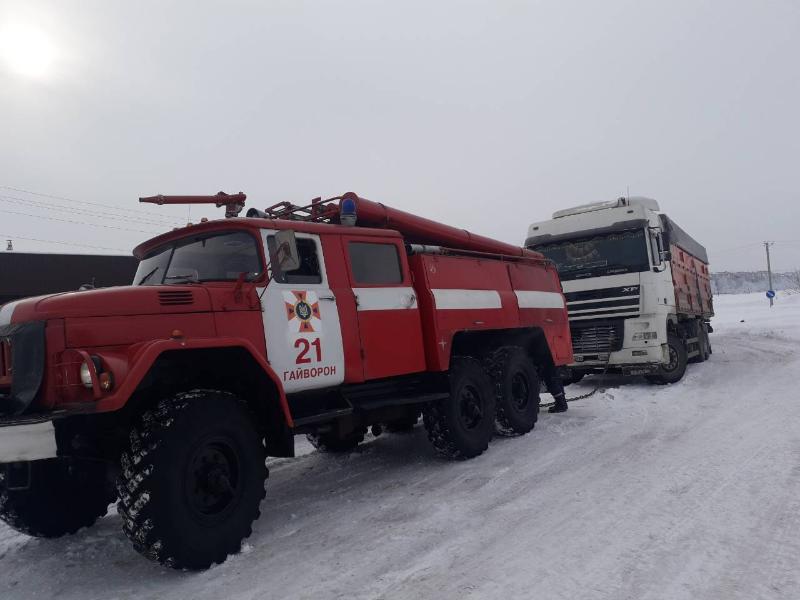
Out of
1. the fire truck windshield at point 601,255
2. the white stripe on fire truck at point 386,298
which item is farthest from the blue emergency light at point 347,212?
the fire truck windshield at point 601,255

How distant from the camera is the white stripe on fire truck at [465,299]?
627 cm

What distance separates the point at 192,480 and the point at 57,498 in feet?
4.96

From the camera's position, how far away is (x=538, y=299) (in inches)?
327

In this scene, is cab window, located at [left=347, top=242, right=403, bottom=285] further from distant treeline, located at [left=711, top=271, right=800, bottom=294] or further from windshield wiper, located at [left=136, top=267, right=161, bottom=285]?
distant treeline, located at [left=711, top=271, right=800, bottom=294]

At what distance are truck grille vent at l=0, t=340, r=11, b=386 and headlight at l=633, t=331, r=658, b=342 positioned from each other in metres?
10.0

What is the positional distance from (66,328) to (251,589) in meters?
1.97

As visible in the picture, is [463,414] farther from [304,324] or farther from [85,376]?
[85,376]

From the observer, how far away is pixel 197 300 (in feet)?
13.6

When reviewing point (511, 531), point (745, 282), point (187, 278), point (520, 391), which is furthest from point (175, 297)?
point (745, 282)

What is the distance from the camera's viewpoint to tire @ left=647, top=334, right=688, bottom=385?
11458 mm

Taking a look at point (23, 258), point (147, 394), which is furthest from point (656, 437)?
point (23, 258)

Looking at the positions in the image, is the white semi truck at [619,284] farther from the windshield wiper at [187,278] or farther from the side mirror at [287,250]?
the windshield wiper at [187,278]

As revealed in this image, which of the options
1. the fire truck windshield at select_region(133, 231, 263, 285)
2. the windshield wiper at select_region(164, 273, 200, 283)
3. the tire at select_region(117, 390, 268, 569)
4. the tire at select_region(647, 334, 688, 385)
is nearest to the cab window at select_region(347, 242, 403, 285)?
the fire truck windshield at select_region(133, 231, 263, 285)

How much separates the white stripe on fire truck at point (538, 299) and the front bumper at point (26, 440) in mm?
5768
